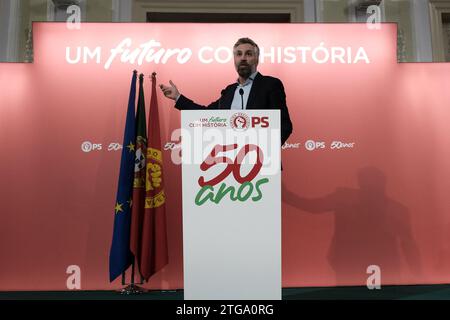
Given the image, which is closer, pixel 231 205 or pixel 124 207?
pixel 231 205

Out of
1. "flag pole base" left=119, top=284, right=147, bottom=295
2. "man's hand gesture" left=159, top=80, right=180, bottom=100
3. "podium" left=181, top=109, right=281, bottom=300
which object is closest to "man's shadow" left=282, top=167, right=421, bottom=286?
"man's hand gesture" left=159, top=80, right=180, bottom=100

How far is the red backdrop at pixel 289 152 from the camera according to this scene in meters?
3.73

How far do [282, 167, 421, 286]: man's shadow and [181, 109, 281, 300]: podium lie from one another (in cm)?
154

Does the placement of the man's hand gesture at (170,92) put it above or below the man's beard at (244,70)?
below

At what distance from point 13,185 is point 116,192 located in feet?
2.48

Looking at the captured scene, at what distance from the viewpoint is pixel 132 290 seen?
3514mm

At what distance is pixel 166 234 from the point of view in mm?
3617

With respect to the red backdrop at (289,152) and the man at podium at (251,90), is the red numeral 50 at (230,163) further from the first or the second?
the red backdrop at (289,152)

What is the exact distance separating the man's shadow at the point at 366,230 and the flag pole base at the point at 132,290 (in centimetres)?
123

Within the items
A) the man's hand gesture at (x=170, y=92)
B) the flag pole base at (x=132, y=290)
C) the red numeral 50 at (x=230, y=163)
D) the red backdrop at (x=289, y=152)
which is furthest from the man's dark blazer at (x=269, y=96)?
the flag pole base at (x=132, y=290)

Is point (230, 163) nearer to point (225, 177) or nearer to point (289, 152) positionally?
point (225, 177)

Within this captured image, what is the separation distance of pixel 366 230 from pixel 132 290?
1763mm

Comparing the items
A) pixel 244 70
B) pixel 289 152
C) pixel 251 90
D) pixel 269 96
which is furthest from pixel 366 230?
pixel 244 70
